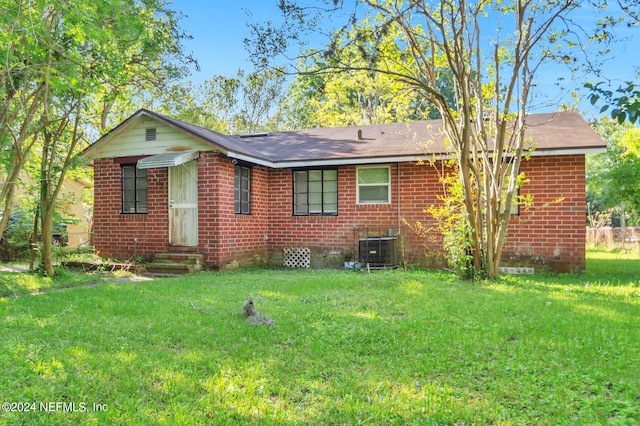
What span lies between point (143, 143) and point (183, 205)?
79.0 inches

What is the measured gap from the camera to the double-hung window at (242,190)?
37.4 ft

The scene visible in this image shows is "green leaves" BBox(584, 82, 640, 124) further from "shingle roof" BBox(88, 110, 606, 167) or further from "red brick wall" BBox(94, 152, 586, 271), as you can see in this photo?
"red brick wall" BBox(94, 152, 586, 271)

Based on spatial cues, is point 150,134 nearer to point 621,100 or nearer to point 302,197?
point 302,197

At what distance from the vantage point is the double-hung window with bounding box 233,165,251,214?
11.4 meters

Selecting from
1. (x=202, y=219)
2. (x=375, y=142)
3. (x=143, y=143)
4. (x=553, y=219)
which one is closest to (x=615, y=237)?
(x=553, y=219)

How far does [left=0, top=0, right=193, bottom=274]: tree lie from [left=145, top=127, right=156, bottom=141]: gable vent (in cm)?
141

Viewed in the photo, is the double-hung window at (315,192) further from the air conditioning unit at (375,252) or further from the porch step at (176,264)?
the porch step at (176,264)

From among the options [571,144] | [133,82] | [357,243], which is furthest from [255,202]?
[571,144]

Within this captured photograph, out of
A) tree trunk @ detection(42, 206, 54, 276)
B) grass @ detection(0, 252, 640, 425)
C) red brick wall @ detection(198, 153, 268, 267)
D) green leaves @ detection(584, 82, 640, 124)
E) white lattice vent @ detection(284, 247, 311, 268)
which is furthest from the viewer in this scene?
white lattice vent @ detection(284, 247, 311, 268)

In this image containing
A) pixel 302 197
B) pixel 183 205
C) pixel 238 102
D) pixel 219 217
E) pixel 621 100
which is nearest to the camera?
pixel 621 100

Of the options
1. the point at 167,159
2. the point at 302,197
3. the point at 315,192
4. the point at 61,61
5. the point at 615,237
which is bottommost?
the point at 615,237

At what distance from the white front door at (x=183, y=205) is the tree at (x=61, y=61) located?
230cm

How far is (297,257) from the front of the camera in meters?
12.2

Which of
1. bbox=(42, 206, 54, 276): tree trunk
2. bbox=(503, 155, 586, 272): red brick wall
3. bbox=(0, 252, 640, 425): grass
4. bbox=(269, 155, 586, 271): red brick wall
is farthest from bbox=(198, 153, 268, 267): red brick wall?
bbox=(503, 155, 586, 272): red brick wall
